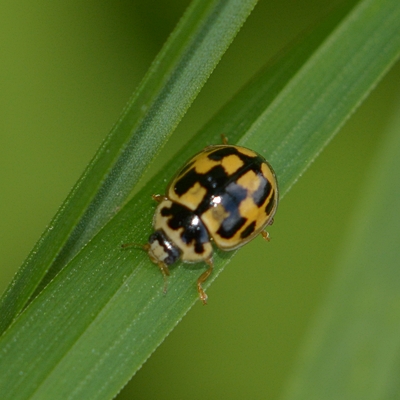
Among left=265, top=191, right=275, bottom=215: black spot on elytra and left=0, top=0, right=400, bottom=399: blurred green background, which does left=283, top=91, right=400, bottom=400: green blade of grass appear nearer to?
left=0, top=0, right=400, bottom=399: blurred green background

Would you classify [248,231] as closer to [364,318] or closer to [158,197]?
[158,197]

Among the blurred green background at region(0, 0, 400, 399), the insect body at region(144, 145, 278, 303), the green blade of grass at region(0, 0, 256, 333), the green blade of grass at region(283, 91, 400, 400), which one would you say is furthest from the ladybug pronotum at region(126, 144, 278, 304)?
the blurred green background at region(0, 0, 400, 399)

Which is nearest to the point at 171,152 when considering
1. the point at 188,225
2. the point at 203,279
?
the point at 188,225

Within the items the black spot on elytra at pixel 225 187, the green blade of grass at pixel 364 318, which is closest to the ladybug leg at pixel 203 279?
the black spot on elytra at pixel 225 187

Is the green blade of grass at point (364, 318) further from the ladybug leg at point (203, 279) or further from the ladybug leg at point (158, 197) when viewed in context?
the ladybug leg at point (158, 197)

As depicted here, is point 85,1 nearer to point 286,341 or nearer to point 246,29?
point 246,29

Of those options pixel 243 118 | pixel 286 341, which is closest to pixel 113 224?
pixel 243 118
